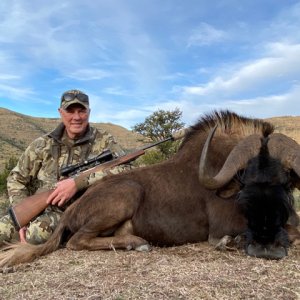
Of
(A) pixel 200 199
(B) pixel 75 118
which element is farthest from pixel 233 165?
(B) pixel 75 118

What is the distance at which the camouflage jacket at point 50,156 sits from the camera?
635cm

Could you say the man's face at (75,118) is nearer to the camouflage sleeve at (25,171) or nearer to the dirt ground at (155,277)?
the camouflage sleeve at (25,171)

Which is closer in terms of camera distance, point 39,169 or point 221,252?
point 221,252

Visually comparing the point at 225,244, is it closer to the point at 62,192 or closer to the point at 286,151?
the point at 286,151

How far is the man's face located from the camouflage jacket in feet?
0.47

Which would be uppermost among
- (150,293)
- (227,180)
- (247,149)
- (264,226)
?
(247,149)

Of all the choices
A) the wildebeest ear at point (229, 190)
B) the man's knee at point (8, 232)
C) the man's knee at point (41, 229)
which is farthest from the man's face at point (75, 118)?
the wildebeest ear at point (229, 190)

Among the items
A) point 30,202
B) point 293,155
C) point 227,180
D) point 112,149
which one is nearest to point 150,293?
point 227,180

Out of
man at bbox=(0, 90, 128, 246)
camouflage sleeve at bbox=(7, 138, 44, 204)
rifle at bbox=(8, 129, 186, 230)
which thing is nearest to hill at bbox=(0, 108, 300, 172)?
man at bbox=(0, 90, 128, 246)

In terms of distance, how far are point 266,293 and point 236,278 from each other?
35 cm

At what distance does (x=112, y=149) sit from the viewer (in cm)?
651

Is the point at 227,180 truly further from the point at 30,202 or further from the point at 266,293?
the point at 30,202

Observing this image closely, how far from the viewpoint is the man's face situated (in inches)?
249

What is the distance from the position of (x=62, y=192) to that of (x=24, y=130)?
62874mm
